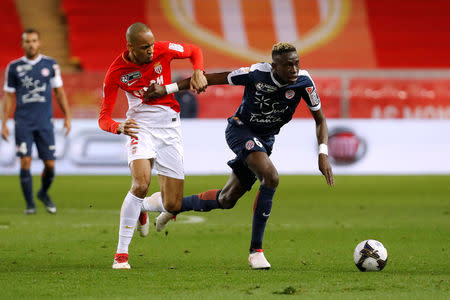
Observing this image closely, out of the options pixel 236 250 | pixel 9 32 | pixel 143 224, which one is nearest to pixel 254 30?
pixel 9 32

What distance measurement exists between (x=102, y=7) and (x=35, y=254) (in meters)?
17.6

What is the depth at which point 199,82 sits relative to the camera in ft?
21.6

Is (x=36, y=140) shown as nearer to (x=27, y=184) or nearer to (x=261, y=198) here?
(x=27, y=184)

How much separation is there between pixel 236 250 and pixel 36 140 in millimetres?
4064

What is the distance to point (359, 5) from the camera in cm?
2438

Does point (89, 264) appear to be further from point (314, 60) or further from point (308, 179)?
point (314, 60)

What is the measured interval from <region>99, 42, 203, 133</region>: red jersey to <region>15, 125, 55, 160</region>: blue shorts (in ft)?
12.9

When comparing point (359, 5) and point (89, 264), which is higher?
point (359, 5)

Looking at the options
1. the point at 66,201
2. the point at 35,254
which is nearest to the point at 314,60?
the point at 66,201

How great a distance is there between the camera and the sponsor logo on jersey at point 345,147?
56.3 ft

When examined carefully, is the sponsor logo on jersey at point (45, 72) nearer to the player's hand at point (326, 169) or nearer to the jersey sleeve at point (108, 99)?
the jersey sleeve at point (108, 99)

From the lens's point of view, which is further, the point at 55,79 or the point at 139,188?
the point at 55,79

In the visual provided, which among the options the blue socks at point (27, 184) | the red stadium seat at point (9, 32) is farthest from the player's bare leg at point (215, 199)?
the red stadium seat at point (9, 32)

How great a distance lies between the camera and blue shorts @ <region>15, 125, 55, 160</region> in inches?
424
